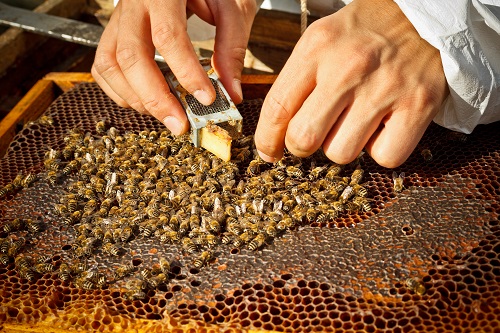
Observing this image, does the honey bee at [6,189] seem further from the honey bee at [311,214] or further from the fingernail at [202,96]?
the honey bee at [311,214]

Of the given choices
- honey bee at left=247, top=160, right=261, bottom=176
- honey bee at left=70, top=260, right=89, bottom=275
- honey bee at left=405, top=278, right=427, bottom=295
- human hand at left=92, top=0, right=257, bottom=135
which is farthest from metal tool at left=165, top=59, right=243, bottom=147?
honey bee at left=405, top=278, right=427, bottom=295

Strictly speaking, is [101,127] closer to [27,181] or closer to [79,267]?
[27,181]

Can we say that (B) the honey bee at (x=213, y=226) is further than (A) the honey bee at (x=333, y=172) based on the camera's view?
No

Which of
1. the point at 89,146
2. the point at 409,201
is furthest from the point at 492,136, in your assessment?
the point at 89,146

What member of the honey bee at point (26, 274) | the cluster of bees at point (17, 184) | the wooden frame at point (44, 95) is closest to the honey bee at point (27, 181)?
the cluster of bees at point (17, 184)

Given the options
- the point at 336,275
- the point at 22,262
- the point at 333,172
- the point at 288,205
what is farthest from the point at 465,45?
the point at 22,262

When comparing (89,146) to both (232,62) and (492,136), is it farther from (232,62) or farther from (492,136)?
(492,136)

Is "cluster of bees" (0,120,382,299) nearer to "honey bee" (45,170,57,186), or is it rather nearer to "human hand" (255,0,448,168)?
"honey bee" (45,170,57,186)
